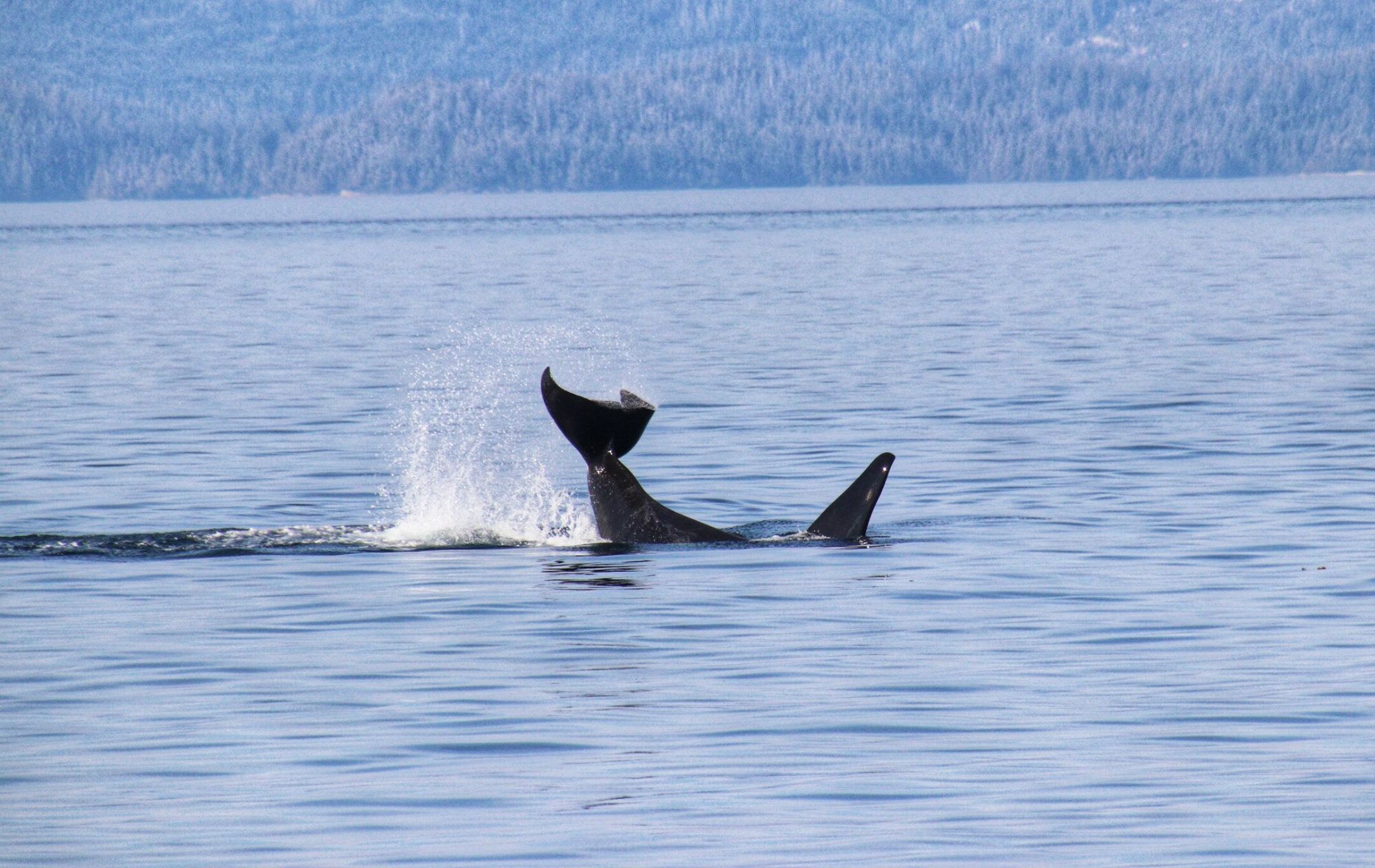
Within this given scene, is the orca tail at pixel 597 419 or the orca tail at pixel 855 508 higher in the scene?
the orca tail at pixel 597 419

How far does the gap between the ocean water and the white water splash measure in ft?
0.46

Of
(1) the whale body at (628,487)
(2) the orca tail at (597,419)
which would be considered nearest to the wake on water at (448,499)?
(1) the whale body at (628,487)

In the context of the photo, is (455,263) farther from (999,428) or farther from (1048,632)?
(1048,632)

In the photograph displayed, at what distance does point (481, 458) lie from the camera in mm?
29906

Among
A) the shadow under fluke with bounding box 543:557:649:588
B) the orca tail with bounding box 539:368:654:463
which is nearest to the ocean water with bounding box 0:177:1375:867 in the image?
the shadow under fluke with bounding box 543:557:649:588

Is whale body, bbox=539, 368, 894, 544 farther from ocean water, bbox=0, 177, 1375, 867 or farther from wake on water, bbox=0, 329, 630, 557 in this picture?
wake on water, bbox=0, 329, 630, 557

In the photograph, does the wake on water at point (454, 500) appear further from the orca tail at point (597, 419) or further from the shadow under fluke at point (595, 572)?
the orca tail at point (597, 419)

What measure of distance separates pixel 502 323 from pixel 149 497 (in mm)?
33467

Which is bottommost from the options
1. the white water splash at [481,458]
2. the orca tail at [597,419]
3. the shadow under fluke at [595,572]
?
the white water splash at [481,458]

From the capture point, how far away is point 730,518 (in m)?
22.4

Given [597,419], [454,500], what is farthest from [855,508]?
[454,500]

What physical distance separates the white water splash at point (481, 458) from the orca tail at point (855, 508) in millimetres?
2061

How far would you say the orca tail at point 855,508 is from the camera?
19250 millimetres

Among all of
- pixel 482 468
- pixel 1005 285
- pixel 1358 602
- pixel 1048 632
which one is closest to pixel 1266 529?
pixel 1358 602
